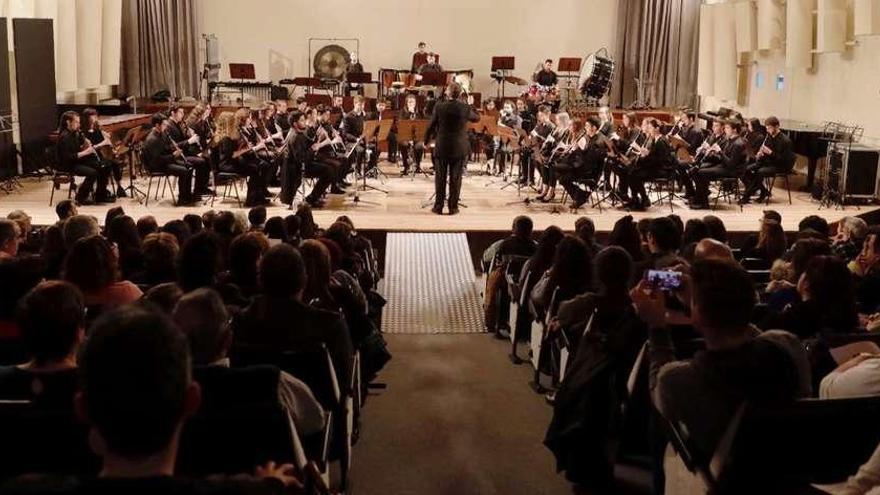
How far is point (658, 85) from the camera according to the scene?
62.2ft

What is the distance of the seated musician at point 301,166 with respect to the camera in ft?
37.1

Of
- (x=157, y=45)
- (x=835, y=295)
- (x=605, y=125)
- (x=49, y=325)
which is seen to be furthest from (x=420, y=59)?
(x=49, y=325)

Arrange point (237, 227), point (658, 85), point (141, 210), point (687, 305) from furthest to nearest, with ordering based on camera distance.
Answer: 1. point (658, 85)
2. point (141, 210)
3. point (237, 227)
4. point (687, 305)

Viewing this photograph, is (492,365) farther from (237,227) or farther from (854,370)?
(854,370)

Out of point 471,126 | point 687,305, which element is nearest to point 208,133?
point 471,126

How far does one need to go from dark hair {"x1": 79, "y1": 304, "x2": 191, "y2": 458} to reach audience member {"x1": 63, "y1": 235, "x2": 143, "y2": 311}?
8.08ft

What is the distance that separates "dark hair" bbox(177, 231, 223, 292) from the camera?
402 cm

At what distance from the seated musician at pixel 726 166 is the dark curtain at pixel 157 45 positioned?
10559 millimetres

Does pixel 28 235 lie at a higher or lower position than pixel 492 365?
higher

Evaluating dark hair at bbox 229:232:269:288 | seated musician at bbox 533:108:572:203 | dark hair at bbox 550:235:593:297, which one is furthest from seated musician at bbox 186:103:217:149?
dark hair at bbox 550:235:593:297

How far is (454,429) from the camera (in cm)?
509

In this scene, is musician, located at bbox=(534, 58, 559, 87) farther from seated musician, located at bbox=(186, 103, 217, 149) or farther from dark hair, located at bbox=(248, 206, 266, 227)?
dark hair, located at bbox=(248, 206, 266, 227)

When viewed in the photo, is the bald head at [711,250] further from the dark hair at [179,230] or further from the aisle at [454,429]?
the dark hair at [179,230]

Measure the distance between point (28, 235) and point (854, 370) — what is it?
5271mm
